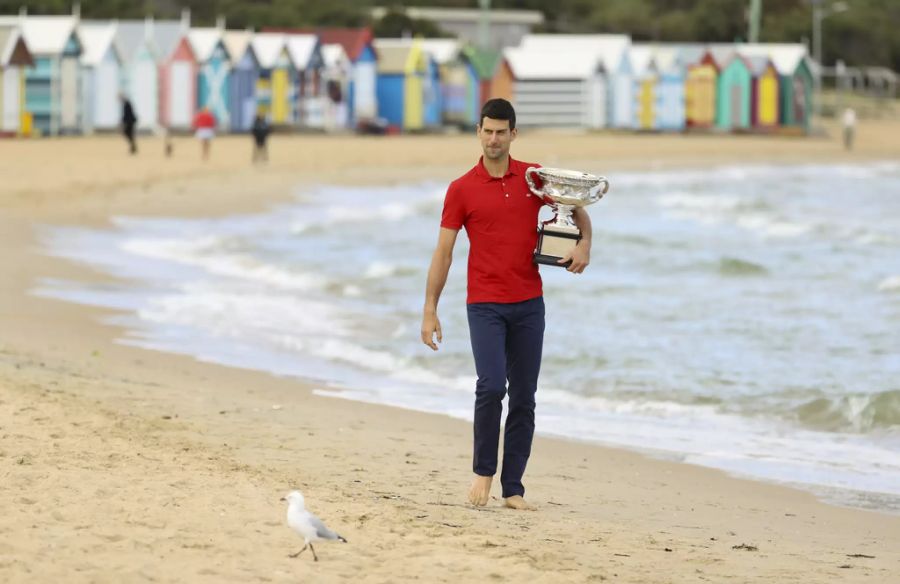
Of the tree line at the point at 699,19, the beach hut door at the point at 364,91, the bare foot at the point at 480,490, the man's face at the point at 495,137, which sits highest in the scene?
the tree line at the point at 699,19

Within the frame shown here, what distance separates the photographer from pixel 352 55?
48062mm

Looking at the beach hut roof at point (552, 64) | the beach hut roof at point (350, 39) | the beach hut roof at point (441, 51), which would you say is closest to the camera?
the beach hut roof at point (350, 39)

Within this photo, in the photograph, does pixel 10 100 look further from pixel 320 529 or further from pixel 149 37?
pixel 320 529

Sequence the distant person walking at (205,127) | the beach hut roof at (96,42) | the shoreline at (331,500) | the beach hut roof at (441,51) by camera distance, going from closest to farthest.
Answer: the shoreline at (331,500) < the distant person walking at (205,127) < the beach hut roof at (96,42) < the beach hut roof at (441,51)

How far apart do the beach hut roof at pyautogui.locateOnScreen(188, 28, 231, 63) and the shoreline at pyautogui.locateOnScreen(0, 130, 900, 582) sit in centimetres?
3395

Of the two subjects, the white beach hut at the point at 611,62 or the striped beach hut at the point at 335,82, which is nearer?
the striped beach hut at the point at 335,82

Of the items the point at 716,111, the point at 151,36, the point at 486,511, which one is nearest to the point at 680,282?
the point at 486,511

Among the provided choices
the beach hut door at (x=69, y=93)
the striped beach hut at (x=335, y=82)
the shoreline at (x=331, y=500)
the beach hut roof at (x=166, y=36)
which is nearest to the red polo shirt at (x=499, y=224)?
the shoreline at (x=331, y=500)

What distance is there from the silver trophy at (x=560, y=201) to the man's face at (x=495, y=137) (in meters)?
0.14

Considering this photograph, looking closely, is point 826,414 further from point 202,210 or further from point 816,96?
point 816,96

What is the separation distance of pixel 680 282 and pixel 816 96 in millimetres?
46916

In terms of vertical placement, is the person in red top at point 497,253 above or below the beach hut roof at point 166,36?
below

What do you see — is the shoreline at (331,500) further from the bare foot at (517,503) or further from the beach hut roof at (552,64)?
the beach hut roof at (552,64)

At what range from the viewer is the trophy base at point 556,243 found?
614cm
